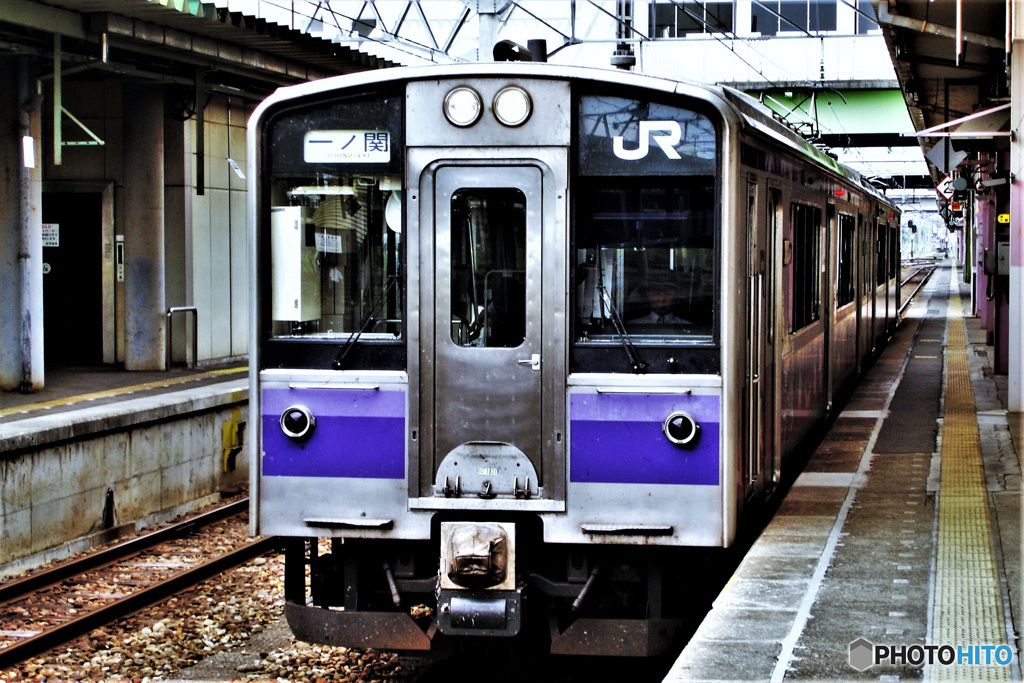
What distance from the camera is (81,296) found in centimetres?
1573

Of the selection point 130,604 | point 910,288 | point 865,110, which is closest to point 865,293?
point 130,604

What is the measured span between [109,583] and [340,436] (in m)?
3.94

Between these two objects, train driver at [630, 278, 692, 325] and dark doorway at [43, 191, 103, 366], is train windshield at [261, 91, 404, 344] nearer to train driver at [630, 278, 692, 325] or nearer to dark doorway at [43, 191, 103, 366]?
train driver at [630, 278, 692, 325]

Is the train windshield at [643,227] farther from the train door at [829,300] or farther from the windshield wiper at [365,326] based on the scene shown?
the train door at [829,300]

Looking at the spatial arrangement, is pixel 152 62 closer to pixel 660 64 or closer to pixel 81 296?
pixel 81 296

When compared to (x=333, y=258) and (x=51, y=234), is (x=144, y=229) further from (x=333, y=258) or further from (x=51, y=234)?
(x=333, y=258)

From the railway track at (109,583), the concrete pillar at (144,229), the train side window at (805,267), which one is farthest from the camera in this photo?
the concrete pillar at (144,229)

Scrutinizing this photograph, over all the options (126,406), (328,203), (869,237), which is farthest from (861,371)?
(328,203)

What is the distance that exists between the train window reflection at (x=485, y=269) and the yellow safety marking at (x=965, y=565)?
2.20 metres

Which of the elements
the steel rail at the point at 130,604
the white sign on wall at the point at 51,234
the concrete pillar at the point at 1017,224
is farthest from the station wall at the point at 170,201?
the concrete pillar at the point at 1017,224

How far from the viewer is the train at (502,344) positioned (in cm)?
531

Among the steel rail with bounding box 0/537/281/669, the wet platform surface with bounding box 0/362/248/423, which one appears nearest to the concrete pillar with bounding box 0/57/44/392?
the wet platform surface with bounding box 0/362/248/423

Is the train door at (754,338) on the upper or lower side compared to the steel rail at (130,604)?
upper

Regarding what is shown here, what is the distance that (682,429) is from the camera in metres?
5.29
